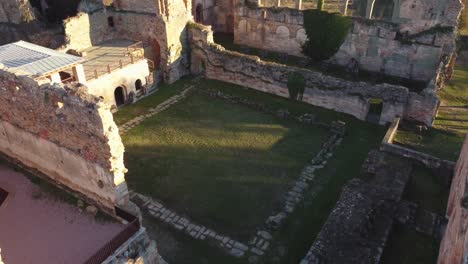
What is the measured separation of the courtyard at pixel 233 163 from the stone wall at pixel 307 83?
1.85ft

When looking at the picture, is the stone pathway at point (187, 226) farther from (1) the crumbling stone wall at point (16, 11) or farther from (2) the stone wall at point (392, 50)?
(1) the crumbling stone wall at point (16, 11)

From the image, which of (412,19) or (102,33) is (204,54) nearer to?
(102,33)

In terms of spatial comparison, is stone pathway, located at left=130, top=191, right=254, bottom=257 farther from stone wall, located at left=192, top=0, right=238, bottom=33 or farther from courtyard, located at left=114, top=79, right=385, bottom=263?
stone wall, located at left=192, top=0, right=238, bottom=33

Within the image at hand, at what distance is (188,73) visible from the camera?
22.5m

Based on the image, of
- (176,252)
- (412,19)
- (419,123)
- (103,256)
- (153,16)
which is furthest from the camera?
(412,19)

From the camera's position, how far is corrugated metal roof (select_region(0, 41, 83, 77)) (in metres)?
14.4

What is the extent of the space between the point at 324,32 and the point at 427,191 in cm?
1260

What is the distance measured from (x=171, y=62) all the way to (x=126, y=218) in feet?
39.8

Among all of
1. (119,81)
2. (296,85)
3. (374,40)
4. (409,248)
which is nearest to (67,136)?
(119,81)

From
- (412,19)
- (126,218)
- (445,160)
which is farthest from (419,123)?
(126,218)

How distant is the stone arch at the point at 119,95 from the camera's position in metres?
19.2

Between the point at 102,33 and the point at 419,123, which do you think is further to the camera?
the point at 102,33

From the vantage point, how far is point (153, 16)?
66.9ft

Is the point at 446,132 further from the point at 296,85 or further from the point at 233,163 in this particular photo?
the point at 233,163
